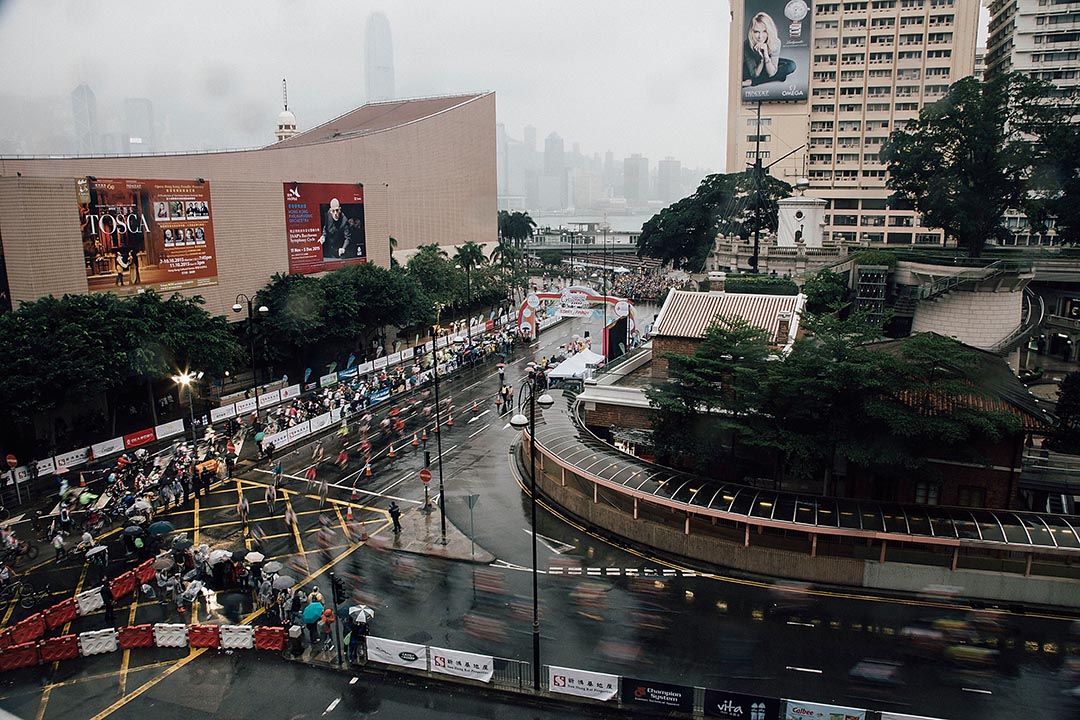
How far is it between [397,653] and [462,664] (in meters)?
1.58

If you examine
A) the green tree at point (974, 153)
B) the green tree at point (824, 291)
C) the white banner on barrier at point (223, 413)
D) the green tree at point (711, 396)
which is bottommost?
the white banner on barrier at point (223, 413)

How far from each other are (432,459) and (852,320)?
17.8 m

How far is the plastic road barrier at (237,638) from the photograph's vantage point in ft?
57.2

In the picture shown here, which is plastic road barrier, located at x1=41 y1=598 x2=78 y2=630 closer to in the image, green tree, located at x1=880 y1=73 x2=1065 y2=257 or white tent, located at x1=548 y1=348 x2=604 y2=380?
white tent, located at x1=548 y1=348 x2=604 y2=380

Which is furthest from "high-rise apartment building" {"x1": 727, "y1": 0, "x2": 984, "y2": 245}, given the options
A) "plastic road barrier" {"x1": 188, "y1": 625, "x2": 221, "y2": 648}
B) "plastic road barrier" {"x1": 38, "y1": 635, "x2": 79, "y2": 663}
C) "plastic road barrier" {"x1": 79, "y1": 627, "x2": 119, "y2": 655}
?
"plastic road barrier" {"x1": 38, "y1": 635, "x2": 79, "y2": 663}

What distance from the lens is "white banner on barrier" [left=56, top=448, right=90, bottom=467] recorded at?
98.2 feet

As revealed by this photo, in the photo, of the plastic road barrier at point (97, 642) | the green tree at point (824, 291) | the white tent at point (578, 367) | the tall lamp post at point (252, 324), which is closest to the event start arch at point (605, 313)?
the white tent at point (578, 367)

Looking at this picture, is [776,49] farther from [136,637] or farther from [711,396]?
[136,637]

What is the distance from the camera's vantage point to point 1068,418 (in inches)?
1114

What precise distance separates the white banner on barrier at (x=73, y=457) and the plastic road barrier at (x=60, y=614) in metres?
13.3

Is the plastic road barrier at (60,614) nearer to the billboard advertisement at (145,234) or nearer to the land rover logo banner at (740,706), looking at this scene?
the land rover logo banner at (740,706)

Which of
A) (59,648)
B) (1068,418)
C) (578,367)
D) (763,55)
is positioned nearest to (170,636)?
(59,648)

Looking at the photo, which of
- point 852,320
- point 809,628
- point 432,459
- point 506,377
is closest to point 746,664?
point 809,628

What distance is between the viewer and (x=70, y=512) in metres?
25.1
